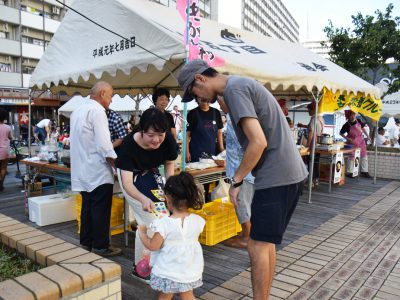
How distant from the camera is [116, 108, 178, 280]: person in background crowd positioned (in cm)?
262

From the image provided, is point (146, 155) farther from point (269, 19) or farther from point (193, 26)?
point (269, 19)

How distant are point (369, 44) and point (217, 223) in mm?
8431

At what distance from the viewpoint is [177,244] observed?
2.13 metres

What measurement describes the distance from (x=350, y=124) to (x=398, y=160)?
61.6 inches

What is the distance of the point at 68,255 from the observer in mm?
1955

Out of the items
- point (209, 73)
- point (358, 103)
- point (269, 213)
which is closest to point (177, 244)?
point (269, 213)

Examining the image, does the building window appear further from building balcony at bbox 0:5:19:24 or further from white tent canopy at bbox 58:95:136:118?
white tent canopy at bbox 58:95:136:118

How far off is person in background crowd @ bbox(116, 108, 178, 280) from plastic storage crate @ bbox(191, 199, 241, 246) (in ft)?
3.84

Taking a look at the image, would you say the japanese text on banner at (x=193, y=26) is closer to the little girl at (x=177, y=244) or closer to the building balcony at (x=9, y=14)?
the little girl at (x=177, y=244)

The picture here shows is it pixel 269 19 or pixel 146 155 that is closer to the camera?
pixel 146 155

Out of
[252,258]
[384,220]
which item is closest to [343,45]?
[384,220]

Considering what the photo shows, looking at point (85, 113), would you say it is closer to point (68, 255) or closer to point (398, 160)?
point (68, 255)

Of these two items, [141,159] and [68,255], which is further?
[141,159]

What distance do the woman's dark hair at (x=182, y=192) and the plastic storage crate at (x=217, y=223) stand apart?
5.67 ft
